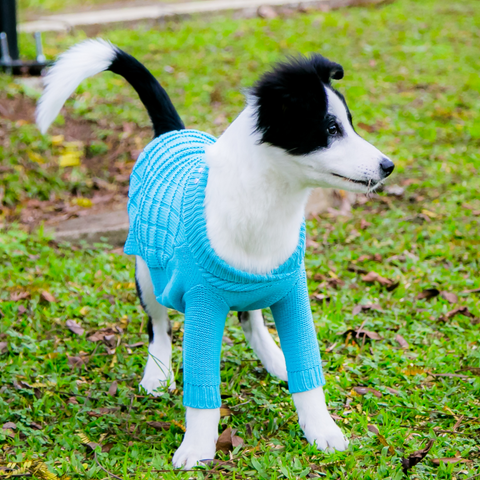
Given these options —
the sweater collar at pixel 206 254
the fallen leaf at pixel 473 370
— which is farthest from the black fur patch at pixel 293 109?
the fallen leaf at pixel 473 370

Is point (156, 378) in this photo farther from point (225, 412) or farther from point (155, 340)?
point (225, 412)

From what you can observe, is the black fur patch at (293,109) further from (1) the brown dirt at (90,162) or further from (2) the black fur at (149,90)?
(1) the brown dirt at (90,162)

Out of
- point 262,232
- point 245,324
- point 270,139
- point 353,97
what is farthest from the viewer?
point 353,97

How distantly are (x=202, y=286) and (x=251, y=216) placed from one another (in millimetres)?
302

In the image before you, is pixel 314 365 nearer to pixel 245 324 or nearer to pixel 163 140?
pixel 245 324

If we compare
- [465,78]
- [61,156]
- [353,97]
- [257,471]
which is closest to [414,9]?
[465,78]

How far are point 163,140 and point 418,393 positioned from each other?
156 centimetres

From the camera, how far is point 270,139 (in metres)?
2.12

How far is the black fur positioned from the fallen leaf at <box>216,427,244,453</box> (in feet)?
4.70

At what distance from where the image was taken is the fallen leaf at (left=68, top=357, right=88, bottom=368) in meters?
3.10

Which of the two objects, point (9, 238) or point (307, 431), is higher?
point (307, 431)

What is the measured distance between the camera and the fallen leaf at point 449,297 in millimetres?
3510

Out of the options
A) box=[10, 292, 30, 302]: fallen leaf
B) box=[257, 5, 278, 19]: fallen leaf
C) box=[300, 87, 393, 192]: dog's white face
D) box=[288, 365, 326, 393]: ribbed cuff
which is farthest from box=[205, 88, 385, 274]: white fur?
Result: box=[257, 5, 278, 19]: fallen leaf

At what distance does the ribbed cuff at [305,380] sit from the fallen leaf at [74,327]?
4.46ft
